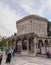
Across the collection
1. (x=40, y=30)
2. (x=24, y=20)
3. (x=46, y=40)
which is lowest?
(x=46, y=40)

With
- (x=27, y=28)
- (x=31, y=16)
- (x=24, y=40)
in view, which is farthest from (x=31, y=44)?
(x=31, y=16)

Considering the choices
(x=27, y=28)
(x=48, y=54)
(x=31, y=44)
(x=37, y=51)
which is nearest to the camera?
(x=48, y=54)

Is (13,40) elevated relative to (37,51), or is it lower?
elevated

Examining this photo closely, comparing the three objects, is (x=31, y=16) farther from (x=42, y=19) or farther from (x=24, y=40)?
(x=24, y=40)

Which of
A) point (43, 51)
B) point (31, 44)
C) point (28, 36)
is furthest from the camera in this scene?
point (31, 44)

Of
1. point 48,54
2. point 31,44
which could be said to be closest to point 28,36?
point 31,44

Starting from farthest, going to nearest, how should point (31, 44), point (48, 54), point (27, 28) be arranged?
1. point (27, 28)
2. point (31, 44)
3. point (48, 54)

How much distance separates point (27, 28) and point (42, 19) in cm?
443

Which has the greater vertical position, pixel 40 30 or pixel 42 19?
pixel 42 19

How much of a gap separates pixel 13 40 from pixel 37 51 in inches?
361

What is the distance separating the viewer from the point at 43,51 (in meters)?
25.4

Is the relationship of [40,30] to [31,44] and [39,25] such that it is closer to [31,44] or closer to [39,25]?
[39,25]

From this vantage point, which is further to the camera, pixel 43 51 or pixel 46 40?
pixel 46 40

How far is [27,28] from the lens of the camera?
33.8m
